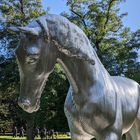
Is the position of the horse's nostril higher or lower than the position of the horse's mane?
lower

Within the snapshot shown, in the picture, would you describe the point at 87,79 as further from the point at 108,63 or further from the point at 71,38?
the point at 108,63

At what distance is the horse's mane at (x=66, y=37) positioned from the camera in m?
2.83

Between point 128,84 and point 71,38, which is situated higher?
point 71,38

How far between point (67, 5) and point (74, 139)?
21.9 m

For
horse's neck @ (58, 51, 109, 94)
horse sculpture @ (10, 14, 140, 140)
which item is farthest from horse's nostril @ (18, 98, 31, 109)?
horse's neck @ (58, 51, 109, 94)

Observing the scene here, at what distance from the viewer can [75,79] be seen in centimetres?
307

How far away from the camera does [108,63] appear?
2255 centimetres

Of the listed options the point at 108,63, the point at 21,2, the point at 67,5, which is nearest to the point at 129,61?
the point at 108,63

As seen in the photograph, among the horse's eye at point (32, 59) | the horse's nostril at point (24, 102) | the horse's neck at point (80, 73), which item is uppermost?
the horse's eye at point (32, 59)

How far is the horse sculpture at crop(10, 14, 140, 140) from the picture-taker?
274cm

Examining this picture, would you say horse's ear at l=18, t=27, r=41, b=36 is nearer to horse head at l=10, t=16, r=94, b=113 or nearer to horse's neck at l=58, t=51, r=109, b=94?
horse head at l=10, t=16, r=94, b=113

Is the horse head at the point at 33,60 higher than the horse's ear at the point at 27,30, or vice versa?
the horse's ear at the point at 27,30

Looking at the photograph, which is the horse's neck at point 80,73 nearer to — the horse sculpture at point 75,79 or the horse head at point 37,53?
the horse sculpture at point 75,79

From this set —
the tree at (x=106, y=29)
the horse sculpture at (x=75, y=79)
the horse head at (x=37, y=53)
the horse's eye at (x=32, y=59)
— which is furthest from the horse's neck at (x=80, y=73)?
the tree at (x=106, y=29)
